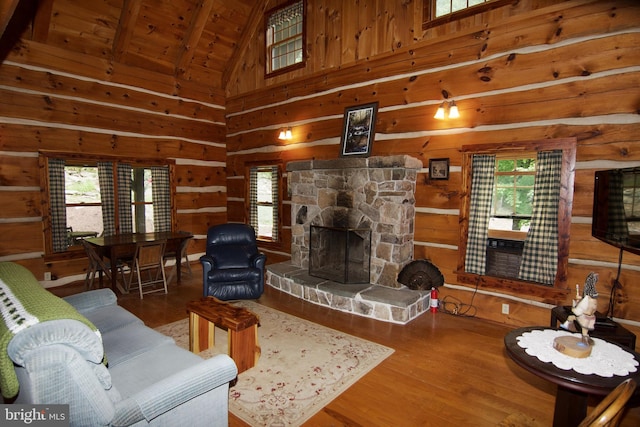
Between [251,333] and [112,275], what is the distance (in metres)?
3.09

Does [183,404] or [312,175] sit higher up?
[312,175]

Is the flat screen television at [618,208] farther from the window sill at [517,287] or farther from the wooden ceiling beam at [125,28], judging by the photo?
the wooden ceiling beam at [125,28]

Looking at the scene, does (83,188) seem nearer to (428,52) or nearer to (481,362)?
(428,52)

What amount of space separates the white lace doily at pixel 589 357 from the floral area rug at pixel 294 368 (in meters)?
1.42

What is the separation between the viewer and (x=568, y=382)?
6.07ft

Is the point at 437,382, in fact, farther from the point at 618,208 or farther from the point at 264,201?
the point at 264,201

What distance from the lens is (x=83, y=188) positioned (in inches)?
229

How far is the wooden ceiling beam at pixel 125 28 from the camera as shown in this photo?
5.41 m

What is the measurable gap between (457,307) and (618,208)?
7.00 feet

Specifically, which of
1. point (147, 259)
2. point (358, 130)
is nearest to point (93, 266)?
point (147, 259)

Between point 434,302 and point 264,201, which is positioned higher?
point 264,201

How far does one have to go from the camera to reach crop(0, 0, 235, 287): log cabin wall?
5051mm

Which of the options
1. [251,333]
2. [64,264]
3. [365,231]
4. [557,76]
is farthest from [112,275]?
[557,76]

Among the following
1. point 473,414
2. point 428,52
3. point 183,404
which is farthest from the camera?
point 428,52
